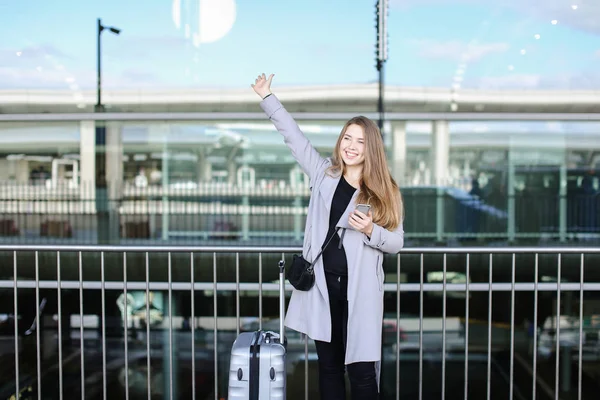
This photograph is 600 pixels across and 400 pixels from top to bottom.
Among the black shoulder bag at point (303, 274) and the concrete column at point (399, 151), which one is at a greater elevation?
the concrete column at point (399, 151)

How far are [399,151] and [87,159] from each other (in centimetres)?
597

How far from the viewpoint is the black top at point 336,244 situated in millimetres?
2570

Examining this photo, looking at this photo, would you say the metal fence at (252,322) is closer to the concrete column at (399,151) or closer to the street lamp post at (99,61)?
the concrete column at (399,151)

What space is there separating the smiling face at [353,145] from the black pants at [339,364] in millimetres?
500

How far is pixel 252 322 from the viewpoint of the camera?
1207 cm

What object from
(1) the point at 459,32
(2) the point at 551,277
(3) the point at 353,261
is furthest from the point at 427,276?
(3) the point at 353,261

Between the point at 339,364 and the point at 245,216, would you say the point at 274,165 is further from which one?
the point at 339,364

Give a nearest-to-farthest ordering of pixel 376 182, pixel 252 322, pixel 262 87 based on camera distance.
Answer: pixel 376 182, pixel 262 87, pixel 252 322

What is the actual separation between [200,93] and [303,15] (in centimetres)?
245

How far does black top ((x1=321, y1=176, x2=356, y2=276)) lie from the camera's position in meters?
2.57

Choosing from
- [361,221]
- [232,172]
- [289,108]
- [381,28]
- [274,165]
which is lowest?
[361,221]

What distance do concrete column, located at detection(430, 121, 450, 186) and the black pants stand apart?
348 inches

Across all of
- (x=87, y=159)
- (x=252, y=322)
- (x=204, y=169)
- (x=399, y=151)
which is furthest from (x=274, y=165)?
(x=87, y=159)

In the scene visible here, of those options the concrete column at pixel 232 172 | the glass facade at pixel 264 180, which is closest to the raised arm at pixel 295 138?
the glass facade at pixel 264 180
